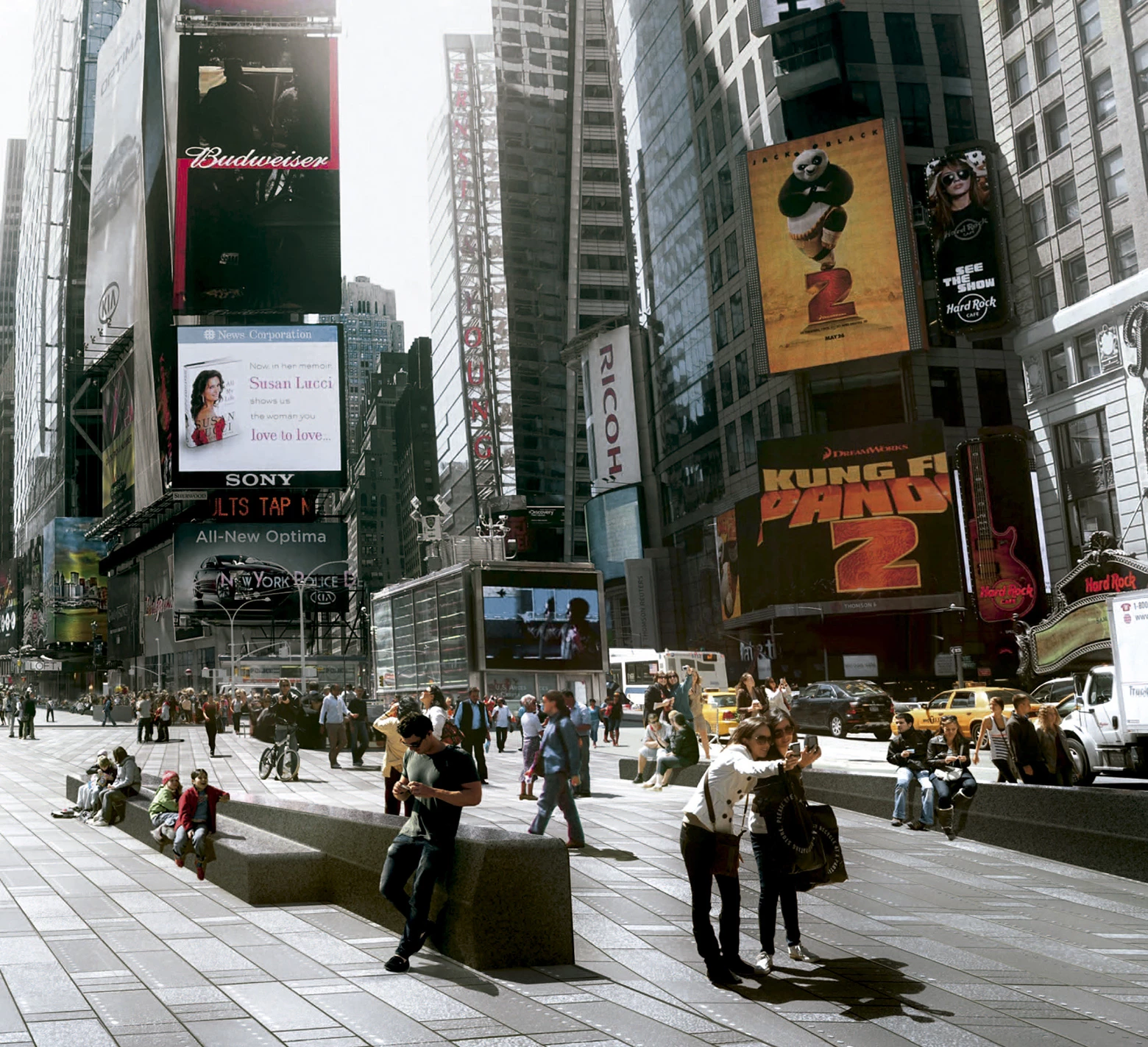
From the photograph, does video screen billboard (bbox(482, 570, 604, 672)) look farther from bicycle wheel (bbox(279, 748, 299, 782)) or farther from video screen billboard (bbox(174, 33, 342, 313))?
video screen billboard (bbox(174, 33, 342, 313))

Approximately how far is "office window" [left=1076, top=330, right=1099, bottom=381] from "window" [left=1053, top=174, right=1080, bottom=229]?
5441 millimetres

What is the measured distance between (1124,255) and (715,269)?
102ft

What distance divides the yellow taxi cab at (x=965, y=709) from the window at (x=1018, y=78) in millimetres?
34090

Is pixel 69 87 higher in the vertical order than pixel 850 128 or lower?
higher

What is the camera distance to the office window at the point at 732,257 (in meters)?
76.4

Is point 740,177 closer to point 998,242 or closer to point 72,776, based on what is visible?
point 998,242

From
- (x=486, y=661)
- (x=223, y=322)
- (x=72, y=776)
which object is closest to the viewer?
(x=72, y=776)

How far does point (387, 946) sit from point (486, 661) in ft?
158

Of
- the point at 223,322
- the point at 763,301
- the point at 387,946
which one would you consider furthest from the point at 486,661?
the point at 223,322

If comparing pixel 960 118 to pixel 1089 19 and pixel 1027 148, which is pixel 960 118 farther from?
pixel 1089 19

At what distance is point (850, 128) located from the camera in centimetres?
6694

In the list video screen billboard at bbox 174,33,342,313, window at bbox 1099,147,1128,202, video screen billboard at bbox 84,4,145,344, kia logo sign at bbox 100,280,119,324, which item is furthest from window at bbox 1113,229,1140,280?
kia logo sign at bbox 100,280,119,324

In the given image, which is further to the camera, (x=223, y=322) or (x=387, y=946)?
(x=223, y=322)

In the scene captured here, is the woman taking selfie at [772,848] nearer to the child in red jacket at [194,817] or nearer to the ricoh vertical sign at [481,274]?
the child in red jacket at [194,817]
